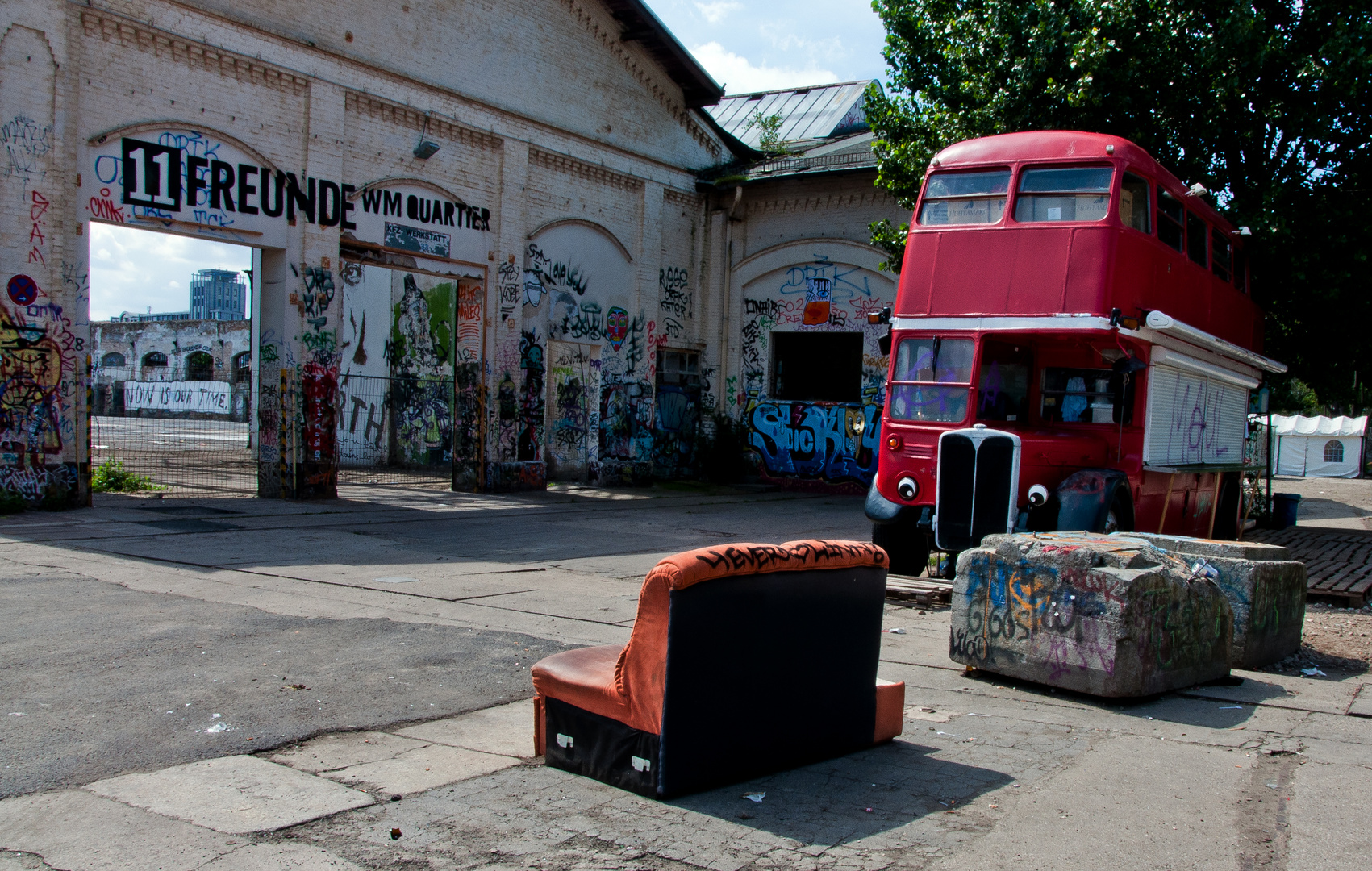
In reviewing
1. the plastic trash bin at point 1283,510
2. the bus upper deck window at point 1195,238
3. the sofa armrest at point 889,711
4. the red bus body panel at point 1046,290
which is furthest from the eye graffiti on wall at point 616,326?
the sofa armrest at point 889,711

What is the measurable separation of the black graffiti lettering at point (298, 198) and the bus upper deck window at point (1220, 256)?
1234cm

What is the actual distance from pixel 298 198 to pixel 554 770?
12935 mm

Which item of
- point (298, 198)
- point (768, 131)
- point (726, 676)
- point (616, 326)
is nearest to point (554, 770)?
point (726, 676)

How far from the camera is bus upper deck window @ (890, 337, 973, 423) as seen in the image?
10.2 meters

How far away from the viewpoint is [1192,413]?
39.6 ft

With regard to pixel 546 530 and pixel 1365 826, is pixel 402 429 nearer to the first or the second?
pixel 546 530

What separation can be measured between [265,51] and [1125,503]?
12.8m

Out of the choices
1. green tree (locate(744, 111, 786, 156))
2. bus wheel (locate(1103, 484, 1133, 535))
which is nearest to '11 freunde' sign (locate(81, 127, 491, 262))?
green tree (locate(744, 111, 786, 156))

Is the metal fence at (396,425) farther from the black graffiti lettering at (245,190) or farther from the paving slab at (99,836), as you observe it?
the paving slab at (99,836)

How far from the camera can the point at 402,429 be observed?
22.5 meters

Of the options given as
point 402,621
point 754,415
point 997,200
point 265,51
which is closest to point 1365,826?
point 402,621

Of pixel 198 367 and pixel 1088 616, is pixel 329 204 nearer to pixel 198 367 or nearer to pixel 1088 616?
pixel 1088 616

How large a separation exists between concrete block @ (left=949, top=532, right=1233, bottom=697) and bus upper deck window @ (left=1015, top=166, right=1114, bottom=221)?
446 centimetres

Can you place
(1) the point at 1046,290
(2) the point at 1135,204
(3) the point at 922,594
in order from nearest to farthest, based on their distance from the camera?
(3) the point at 922,594 → (1) the point at 1046,290 → (2) the point at 1135,204
